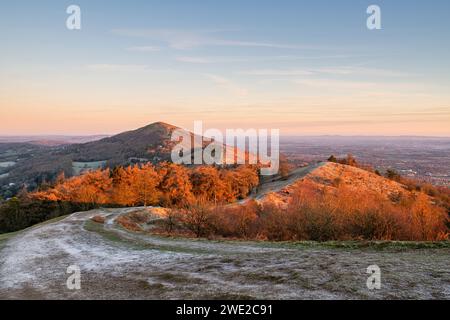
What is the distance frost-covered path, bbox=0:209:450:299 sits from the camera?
13.0 meters

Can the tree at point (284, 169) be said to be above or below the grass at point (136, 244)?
below

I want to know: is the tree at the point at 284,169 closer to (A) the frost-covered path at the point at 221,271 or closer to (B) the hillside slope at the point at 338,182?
(B) the hillside slope at the point at 338,182

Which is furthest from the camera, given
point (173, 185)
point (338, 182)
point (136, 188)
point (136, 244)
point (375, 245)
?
point (338, 182)

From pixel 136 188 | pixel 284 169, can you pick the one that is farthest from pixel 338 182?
pixel 136 188

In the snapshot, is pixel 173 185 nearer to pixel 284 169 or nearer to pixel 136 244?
pixel 284 169

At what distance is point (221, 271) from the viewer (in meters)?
16.6

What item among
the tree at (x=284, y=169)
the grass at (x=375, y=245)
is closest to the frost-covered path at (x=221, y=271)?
the grass at (x=375, y=245)

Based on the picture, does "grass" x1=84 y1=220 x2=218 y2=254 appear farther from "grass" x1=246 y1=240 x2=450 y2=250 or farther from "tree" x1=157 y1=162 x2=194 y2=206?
"tree" x1=157 y1=162 x2=194 y2=206

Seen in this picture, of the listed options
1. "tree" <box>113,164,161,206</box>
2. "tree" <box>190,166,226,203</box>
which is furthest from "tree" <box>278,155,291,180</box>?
"tree" <box>113,164,161,206</box>

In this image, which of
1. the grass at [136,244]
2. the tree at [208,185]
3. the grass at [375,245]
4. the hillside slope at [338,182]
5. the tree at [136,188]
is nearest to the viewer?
the grass at [375,245]

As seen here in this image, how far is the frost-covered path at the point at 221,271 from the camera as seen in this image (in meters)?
13.0

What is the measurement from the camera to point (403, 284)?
507 inches
